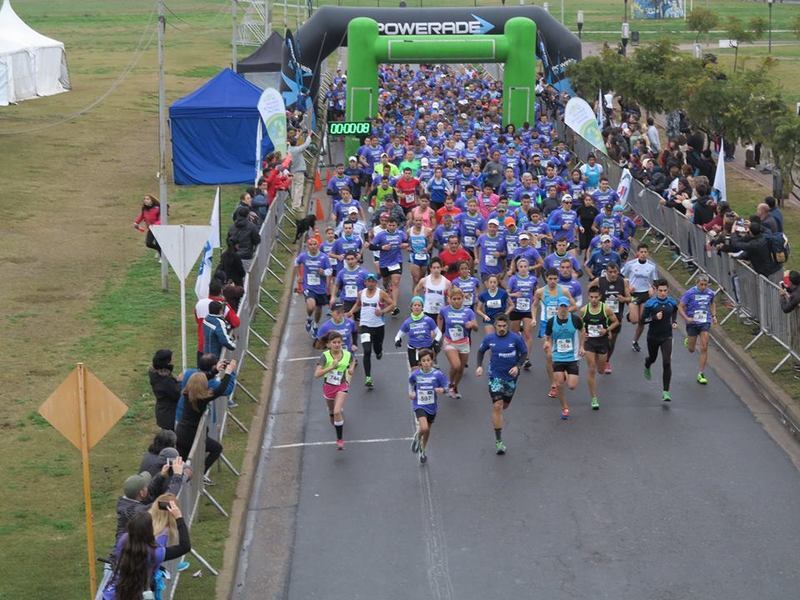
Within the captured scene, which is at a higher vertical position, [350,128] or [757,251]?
[350,128]

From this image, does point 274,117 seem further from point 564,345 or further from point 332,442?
point 332,442

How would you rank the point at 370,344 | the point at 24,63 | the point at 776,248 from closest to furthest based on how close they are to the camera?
the point at 370,344
the point at 776,248
the point at 24,63

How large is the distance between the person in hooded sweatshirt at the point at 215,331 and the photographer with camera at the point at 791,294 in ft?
22.6

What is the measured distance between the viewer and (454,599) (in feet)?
39.1

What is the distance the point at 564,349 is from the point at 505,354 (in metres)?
1.29

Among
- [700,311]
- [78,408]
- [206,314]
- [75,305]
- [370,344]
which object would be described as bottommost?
[75,305]

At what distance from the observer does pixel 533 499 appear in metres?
14.1

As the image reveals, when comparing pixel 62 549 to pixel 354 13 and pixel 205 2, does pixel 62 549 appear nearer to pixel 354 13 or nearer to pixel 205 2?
pixel 354 13

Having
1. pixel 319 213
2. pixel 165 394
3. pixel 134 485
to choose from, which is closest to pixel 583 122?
pixel 319 213

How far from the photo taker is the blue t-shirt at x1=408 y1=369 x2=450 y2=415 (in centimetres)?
1506

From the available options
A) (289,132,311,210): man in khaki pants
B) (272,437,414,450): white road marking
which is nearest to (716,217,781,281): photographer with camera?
(272,437,414,450): white road marking

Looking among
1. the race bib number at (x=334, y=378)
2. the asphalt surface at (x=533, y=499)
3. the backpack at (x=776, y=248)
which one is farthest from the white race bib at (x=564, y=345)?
the backpack at (x=776, y=248)

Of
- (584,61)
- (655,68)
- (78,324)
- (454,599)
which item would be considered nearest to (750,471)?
(454,599)

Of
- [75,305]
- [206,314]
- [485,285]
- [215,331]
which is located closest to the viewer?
[215,331]
